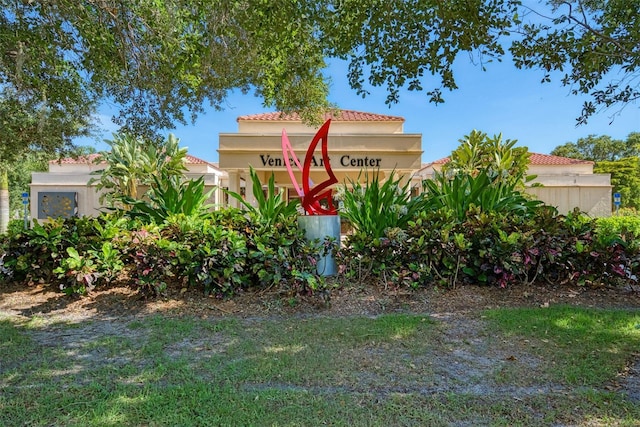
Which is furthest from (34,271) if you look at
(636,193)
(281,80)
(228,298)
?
(636,193)

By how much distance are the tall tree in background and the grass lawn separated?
98.7 ft

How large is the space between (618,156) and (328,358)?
45.5 metres

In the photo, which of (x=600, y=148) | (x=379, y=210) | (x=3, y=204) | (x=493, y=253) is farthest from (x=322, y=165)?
(x=600, y=148)

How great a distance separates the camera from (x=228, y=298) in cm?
500

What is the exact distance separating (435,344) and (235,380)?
183 centimetres

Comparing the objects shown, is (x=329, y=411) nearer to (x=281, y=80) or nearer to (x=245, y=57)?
(x=281, y=80)

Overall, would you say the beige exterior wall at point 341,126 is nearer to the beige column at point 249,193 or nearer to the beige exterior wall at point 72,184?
the beige column at point 249,193

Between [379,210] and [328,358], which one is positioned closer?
[328,358]

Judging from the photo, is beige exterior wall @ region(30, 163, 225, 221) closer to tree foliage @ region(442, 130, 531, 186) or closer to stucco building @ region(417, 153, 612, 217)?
tree foliage @ region(442, 130, 531, 186)

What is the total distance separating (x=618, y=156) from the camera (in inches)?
1496

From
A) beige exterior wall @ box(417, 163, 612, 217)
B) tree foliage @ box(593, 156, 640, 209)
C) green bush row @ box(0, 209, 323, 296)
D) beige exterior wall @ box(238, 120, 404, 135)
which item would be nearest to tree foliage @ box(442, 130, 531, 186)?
beige exterior wall @ box(238, 120, 404, 135)

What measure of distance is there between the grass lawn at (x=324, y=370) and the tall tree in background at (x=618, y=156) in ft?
98.7

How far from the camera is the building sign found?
20.8 meters

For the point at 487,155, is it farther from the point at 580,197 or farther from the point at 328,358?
the point at 580,197
